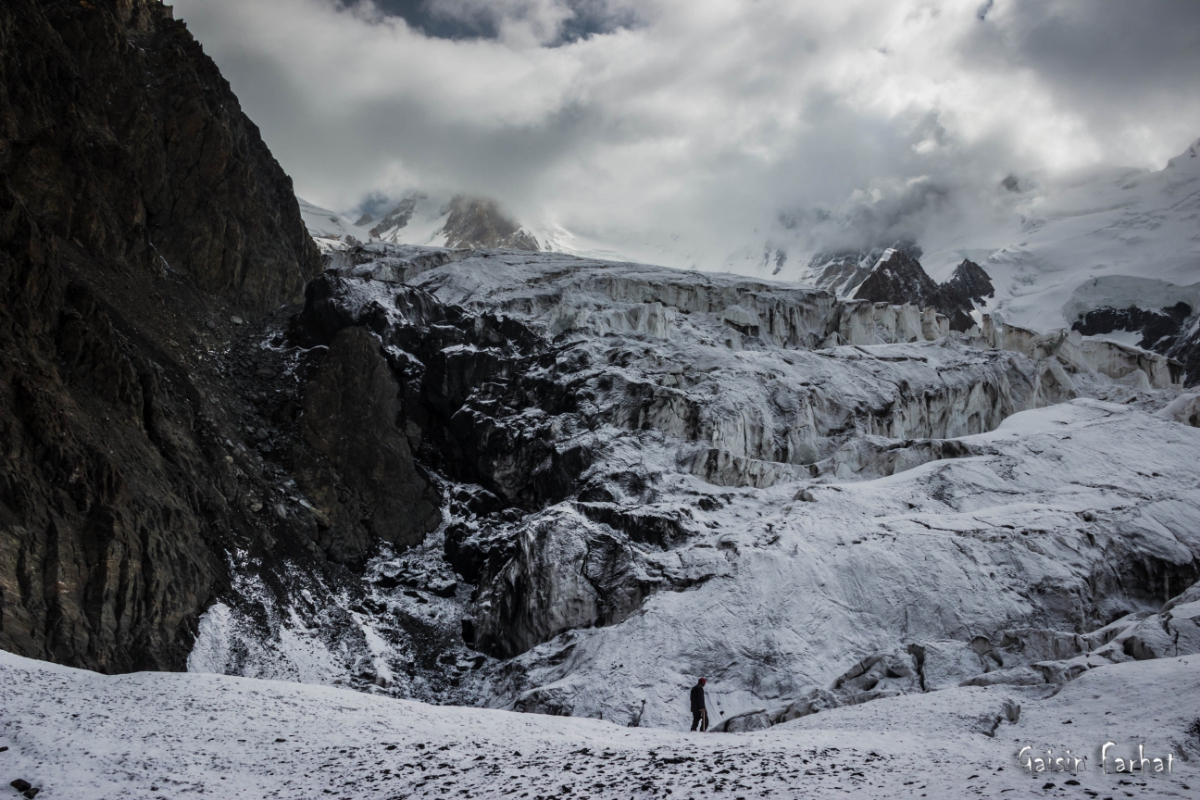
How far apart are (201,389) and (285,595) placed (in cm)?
1612

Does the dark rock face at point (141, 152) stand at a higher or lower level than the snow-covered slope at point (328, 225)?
lower

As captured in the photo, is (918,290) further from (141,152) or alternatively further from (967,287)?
(141,152)

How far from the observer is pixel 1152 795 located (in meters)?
11.7

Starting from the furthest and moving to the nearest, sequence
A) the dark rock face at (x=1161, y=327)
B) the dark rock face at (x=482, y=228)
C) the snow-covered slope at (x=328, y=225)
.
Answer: the dark rock face at (x=482, y=228)
the snow-covered slope at (x=328, y=225)
the dark rock face at (x=1161, y=327)

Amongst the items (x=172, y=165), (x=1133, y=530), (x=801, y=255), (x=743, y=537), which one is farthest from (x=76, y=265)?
(x=801, y=255)

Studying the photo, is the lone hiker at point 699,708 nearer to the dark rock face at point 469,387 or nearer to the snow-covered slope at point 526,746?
the snow-covered slope at point 526,746

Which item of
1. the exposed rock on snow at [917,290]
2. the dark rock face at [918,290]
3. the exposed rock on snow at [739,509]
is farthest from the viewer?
the dark rock face at [918,290]

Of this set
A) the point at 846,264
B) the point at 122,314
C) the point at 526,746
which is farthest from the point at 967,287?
the point at 526,746

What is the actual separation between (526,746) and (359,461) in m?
36.0

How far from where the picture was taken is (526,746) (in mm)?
17547

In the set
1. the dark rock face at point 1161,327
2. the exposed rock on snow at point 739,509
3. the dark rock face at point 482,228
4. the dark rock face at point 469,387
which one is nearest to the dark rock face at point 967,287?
the dark rock face at point 1161,327

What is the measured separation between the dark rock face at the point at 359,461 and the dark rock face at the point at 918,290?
286 ft

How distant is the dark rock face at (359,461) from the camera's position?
4700cm

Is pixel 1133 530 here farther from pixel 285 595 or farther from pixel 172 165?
pixel 172 165
